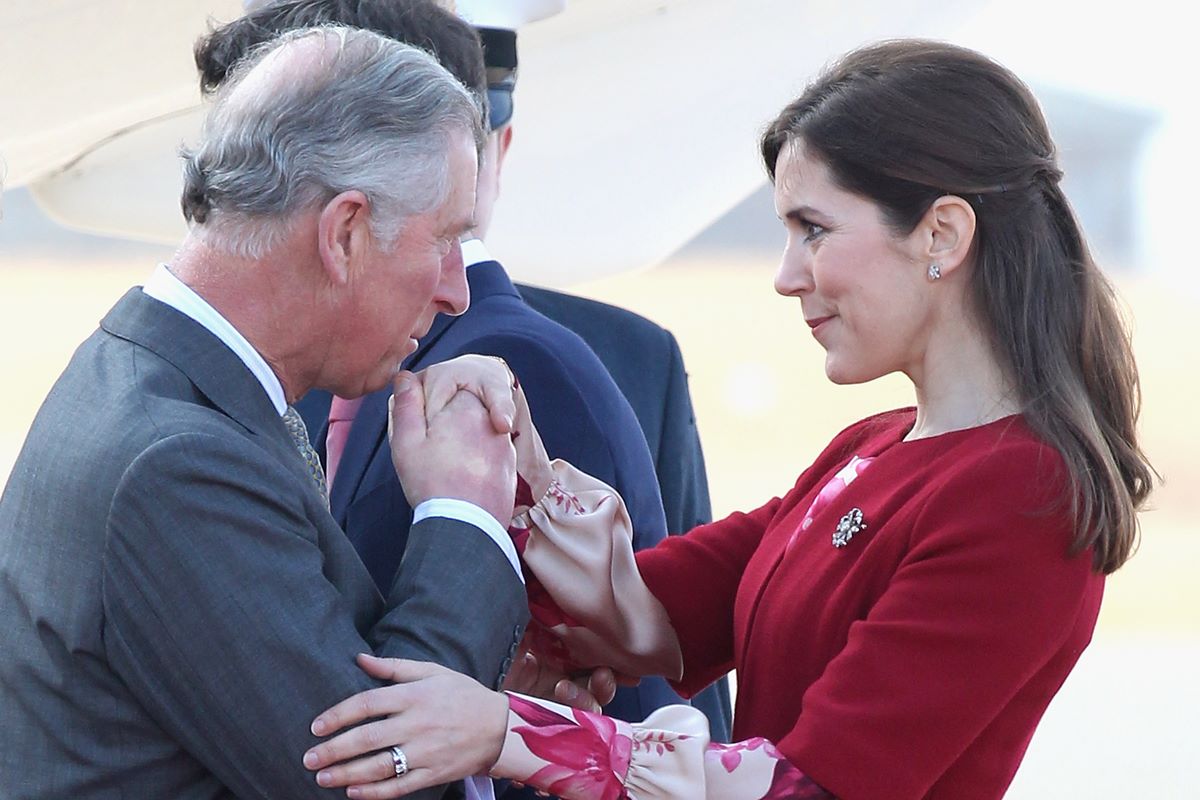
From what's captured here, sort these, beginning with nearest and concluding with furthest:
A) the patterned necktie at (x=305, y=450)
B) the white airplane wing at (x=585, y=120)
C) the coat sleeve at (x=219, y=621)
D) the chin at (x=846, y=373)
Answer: the coat sleeve at (x=219, y=621)
the patterned necktie at (x=305, y=450)
the chin at (x=846, y=373)
the white airplane wing at (x=585, y=120)

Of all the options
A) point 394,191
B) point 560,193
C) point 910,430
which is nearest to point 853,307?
point 910,430

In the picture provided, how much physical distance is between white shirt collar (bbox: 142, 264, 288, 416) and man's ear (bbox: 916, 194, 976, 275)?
2.06ft

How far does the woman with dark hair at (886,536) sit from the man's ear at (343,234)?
0.31 metres

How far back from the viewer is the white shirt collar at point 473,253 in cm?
176

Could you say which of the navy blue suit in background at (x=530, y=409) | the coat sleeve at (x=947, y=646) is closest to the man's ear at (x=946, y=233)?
the coat sleeve at (x=947, y=646)

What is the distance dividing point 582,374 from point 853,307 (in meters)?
0.31

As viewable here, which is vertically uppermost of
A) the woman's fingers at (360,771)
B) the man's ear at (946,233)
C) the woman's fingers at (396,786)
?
the man's ear at (946,233)

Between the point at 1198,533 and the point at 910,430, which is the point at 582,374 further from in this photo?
the point at 1198,533

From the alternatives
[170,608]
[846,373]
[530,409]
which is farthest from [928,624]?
[170,608]

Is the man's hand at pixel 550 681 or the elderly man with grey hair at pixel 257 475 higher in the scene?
the elderly man with grey hair at pixel 257 475

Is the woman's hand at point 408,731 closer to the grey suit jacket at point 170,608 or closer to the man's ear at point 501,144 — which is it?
the grey suit jacket at point 170,608

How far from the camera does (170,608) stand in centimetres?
125

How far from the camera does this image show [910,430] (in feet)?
5.41

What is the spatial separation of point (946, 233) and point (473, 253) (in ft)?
1.73
